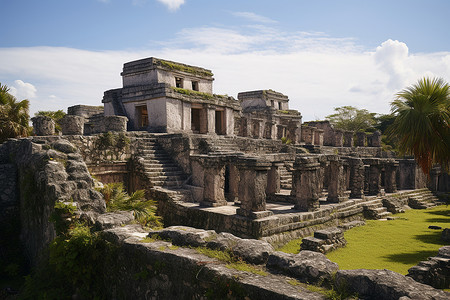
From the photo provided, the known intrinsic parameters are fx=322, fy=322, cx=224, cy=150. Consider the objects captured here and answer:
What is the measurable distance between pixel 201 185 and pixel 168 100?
6.42 metres

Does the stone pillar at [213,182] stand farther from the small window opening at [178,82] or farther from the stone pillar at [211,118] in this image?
the small window opening at [178,82]

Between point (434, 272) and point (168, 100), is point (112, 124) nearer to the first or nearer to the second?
point (168, 100)

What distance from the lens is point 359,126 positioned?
41062 mm

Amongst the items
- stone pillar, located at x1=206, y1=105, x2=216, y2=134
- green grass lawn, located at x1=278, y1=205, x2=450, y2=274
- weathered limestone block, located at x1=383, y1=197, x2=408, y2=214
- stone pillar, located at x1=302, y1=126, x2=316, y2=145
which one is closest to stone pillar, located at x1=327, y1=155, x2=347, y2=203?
green grass lawn, located at x1=278, y1=205, x2=450, y2=274

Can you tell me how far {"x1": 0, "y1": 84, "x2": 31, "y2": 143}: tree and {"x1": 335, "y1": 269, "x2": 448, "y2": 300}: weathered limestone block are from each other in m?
10.0

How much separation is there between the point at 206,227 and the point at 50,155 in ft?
14.7

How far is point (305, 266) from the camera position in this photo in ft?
11.5

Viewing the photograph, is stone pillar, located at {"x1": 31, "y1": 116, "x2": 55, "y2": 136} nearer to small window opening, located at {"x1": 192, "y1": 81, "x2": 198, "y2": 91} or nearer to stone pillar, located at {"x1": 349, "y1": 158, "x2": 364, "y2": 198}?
small window opening, located at {"x1": 192, "y1": 81, "x2": 198, "y2": 91}

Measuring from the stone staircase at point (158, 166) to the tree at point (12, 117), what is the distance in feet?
12.4

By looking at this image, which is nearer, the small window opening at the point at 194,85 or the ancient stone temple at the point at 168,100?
A: the ancient stone temple at the point at 168,100

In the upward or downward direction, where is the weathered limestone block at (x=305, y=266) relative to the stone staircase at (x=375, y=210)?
upward

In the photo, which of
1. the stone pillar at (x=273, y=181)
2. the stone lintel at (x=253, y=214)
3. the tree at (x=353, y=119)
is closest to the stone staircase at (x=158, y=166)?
the stone pillar at (x=273, y=181)

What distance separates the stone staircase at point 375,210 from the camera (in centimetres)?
1172

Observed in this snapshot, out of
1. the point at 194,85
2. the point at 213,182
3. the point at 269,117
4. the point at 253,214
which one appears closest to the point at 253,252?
the point at 253,214
